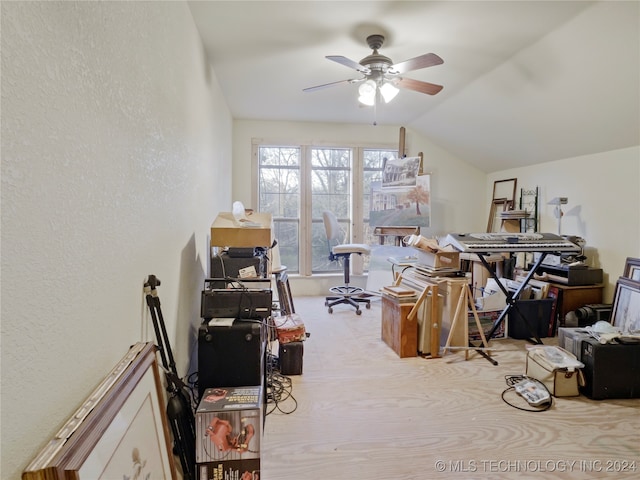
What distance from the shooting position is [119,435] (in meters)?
0.94

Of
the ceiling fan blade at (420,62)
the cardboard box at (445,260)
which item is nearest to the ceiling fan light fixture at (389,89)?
the ceiling fan blade at (420,62)

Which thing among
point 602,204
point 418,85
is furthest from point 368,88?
point 602,204

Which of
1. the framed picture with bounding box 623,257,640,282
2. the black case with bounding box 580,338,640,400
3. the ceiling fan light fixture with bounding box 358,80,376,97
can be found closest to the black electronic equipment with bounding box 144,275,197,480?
the ceiling fan light fixture with bounding box 358,80,376,97

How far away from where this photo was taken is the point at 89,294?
0.98m

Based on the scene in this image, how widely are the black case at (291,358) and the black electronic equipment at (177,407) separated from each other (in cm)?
110

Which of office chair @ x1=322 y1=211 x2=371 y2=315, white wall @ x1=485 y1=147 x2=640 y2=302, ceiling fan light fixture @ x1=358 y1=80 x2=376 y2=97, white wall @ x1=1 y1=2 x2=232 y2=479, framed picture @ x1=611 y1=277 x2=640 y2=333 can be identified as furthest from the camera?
office chair @ x1=322 y1=211 x2=371 y2=315

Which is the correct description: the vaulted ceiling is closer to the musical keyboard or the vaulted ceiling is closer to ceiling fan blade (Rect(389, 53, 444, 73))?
ceiling fan blade (Rect(389, 53, 444, 73))

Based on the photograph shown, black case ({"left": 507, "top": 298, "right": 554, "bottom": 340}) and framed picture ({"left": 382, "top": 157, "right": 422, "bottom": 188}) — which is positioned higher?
framed picture ({"left": 382, "top": 157, "right": 422, "bottom": 188})

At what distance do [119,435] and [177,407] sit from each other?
57cm

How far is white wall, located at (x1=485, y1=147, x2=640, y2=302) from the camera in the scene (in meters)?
3.34

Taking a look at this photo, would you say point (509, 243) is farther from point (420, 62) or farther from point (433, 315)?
point (420, 62)

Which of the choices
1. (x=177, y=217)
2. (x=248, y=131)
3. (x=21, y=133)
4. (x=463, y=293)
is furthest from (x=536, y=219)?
(x=21, y=133)

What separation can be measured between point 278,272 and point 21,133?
289 centimetres

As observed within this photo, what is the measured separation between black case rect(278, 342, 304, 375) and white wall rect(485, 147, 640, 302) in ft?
10.9
